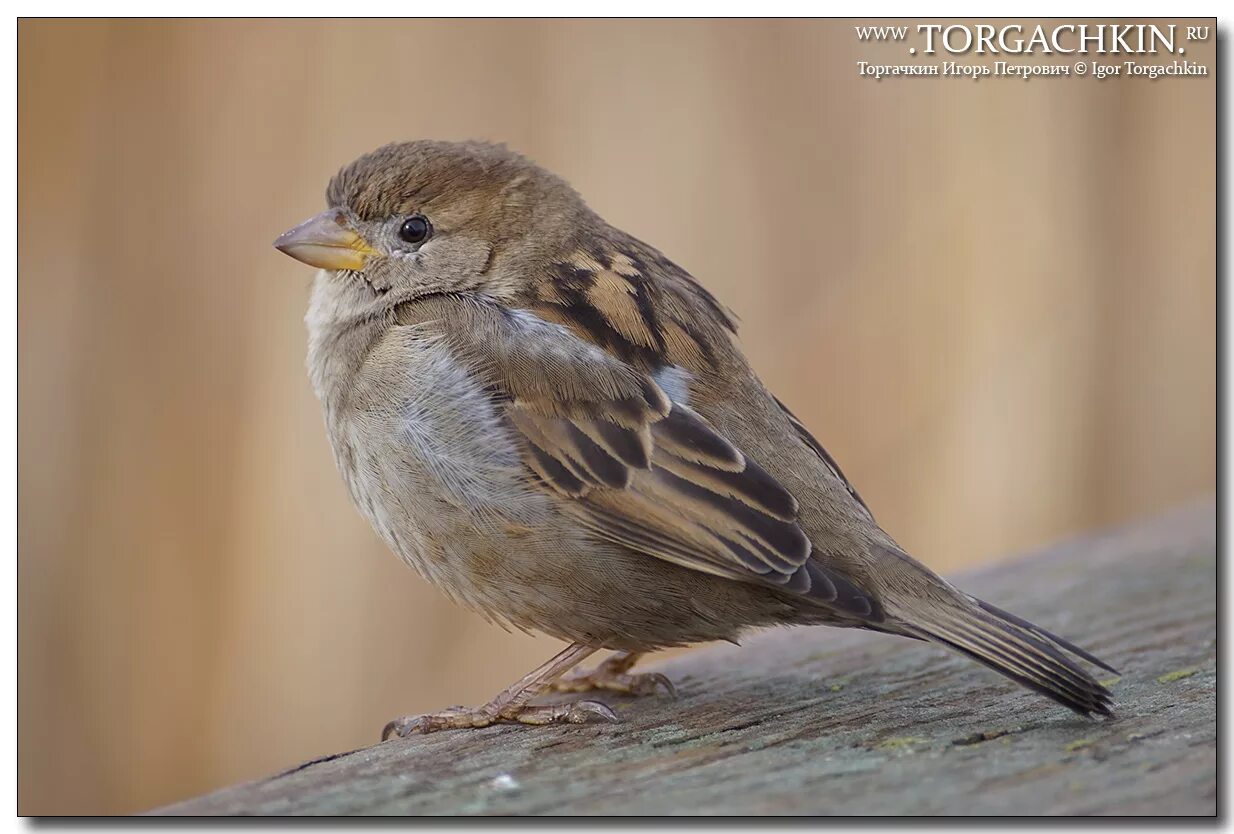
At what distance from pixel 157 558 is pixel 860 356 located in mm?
2205

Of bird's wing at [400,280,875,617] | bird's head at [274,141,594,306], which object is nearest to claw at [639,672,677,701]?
bird's wing at [400,280,875,617]

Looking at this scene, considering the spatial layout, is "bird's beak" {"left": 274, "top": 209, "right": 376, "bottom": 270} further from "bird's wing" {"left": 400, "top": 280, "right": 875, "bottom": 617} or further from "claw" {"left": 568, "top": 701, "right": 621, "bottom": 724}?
"claw" {"left": 568, "top": 701, "right": 621, "bottom": 724}

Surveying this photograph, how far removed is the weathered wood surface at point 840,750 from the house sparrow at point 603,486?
127mm

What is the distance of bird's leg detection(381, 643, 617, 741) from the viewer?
230cm

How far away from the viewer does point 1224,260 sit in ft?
11.0

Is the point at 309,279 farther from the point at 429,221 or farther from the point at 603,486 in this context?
the point at 603,486

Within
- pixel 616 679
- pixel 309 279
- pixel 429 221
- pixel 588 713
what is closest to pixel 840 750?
pixel 588 713

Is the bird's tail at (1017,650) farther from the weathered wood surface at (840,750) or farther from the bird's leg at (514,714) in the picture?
the bird's leg at (514,714)

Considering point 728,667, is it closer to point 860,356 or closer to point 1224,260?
point 1224,260

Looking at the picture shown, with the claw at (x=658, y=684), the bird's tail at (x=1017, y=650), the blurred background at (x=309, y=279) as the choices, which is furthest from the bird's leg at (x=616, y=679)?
the blurred background at (x=309, y=279)

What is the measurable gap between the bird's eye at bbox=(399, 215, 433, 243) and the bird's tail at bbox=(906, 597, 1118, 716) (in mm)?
1299

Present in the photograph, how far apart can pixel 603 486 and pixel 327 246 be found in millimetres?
934

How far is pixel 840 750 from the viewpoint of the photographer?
1884 mm

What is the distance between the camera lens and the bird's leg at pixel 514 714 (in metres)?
2.30
